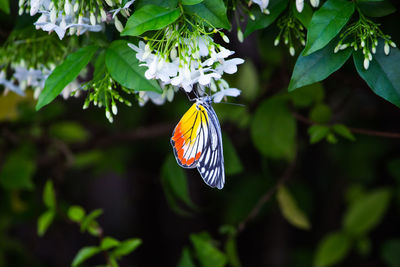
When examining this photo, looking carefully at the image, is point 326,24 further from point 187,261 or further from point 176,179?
point 187,261

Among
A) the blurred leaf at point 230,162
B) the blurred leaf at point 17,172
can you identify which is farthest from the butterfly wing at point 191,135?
the blurred leaf at point 17,172

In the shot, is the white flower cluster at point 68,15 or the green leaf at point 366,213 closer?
the white flower cluster at point 68,15

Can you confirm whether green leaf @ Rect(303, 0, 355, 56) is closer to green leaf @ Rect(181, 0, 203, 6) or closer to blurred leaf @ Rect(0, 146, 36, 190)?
green leaf @ Rect(181, 0, 203, 6)

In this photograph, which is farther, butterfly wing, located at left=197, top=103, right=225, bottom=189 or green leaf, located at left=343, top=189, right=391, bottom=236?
green leaf, located at left=343, top=189, right=391, bottom=236

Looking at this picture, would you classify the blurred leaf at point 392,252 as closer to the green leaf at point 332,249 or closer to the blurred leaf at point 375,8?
the green leaf at point 332,249

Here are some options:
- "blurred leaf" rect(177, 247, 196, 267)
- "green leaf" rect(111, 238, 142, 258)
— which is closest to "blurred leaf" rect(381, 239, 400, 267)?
"blurred leaf" rect(177, 247, 196, 267)

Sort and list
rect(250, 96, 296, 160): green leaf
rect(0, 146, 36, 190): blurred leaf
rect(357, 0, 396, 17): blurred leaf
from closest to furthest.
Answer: rect(357, 0, 396, 17): blurred leaf
rect(250, 96, 296, 160): green leaf
rect(0, 146, 36, 190): blurred leaf

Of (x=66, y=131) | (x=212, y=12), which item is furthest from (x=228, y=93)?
(x=66, y=131)

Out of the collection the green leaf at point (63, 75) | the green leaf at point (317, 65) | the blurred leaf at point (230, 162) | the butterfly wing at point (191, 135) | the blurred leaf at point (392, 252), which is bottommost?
the blurred leaf at point (392, 252)
